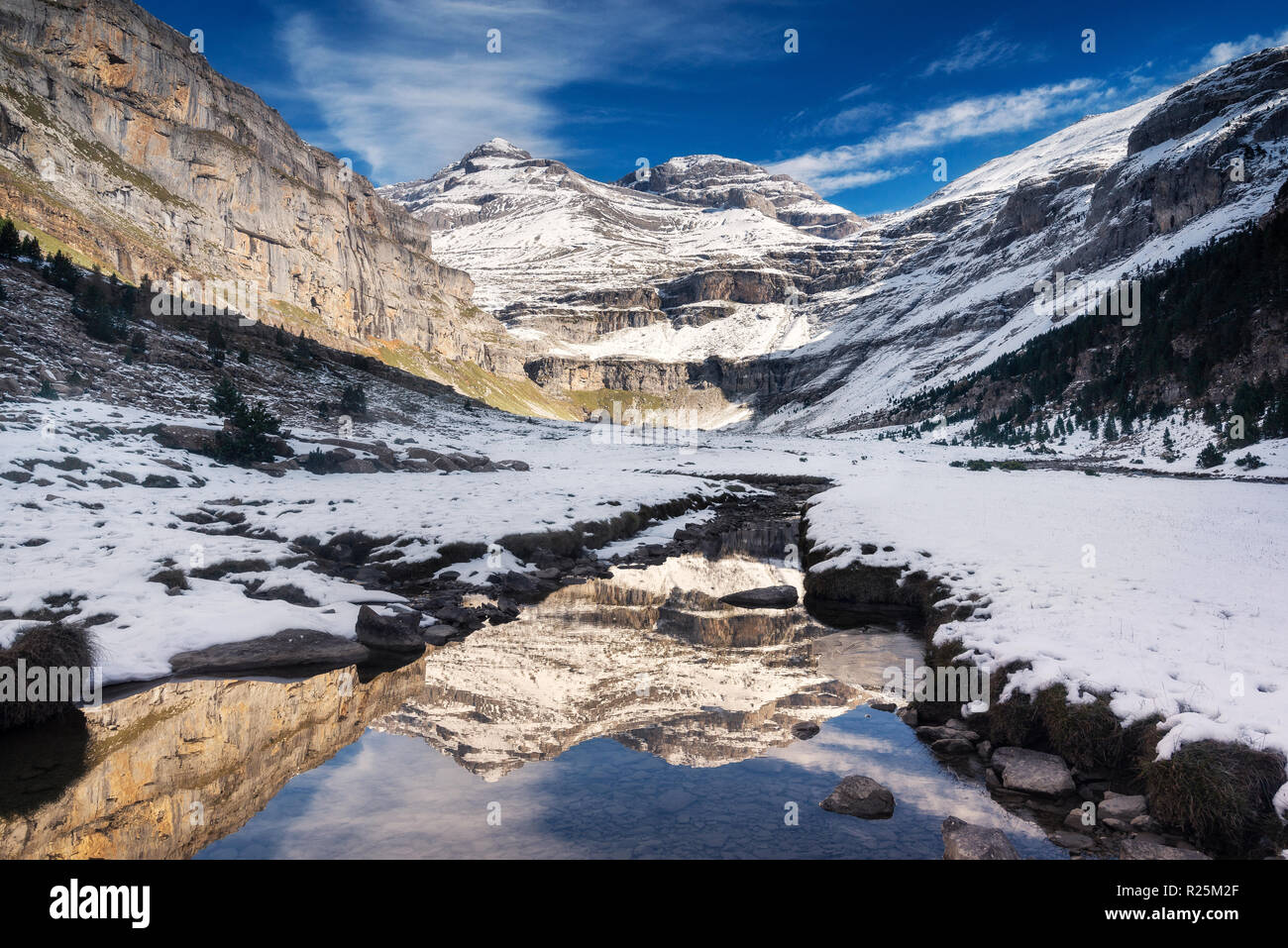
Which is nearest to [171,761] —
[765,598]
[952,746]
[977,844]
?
[977,844]

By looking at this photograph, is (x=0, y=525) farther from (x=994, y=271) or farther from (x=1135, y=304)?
(x=994, y=271)

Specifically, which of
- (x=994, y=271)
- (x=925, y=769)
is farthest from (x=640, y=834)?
(x=994, y=271)

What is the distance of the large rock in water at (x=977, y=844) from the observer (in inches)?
222

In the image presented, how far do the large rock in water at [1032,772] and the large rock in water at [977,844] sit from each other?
4.55 feet

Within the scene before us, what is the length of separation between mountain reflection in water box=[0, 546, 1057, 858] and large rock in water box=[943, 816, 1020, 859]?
32 cm

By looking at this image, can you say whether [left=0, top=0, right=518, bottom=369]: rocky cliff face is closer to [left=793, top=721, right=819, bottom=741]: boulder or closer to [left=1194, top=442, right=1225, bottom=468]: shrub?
[left=793, top=721, right=819, bottom=741]: boulder

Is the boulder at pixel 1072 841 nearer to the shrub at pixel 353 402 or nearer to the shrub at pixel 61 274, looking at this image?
the shrub at pixel 353 402

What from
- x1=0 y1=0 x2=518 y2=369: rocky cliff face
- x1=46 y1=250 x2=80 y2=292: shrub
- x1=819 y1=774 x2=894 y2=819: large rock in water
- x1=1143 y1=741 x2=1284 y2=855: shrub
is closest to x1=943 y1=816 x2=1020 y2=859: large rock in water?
x1=819 y1=774 x2=894 y2=819: large rock in water

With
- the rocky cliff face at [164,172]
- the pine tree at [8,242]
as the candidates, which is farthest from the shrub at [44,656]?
the rocky cliff face at [164,172]

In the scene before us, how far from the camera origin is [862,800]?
6.79 meters

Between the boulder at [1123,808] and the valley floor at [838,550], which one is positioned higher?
the valley floor at [838,550]

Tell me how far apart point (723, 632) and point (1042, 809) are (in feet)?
23.8

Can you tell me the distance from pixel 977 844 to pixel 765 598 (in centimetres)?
1040

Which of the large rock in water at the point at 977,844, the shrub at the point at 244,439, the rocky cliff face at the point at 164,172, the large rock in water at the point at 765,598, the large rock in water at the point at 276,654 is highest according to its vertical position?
the rocky cliff face at the point at 164,172
